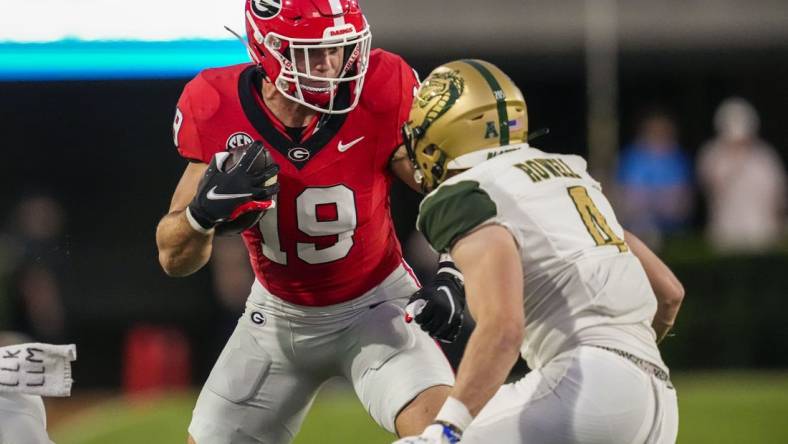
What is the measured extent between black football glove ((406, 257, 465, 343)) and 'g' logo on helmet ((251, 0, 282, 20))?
100 centimetres

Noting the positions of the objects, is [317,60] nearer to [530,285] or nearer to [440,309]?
[440,309]

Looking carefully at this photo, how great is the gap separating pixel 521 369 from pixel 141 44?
12.1 feet

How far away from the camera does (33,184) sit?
10.9 meters

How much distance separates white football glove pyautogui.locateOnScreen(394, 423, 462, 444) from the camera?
304 centimetres

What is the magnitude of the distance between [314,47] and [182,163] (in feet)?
23.0

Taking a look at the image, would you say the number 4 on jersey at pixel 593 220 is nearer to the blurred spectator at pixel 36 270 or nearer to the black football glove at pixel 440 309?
the black football glove at pixel 440 309

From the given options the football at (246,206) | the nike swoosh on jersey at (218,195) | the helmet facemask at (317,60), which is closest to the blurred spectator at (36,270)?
the helmet facemask at (317,60)

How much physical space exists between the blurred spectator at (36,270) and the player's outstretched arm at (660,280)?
17.4 feet

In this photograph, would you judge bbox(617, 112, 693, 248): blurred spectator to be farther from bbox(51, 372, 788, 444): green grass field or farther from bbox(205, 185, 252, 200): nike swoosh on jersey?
bbox(205, 185, 252, 200): nike swoosh on jersey

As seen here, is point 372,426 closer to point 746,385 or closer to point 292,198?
point 746,385

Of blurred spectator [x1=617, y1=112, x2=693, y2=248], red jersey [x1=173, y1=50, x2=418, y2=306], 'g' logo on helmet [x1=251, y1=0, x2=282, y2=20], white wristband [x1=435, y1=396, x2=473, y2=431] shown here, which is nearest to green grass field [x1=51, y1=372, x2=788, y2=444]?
blurred spectator [x1=617, y1=112, x2=693, y2=248]

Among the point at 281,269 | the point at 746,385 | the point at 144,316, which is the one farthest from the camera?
the point at 144,316

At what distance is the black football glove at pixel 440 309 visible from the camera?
3793mm

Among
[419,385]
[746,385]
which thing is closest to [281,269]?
[419,385]
